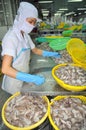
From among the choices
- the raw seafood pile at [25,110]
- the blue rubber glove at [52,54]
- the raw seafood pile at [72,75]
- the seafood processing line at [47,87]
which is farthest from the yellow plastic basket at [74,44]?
the raw seafood pile at [25,110]

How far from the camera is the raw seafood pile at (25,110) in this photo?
1.20 meters

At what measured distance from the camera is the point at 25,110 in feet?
4.16

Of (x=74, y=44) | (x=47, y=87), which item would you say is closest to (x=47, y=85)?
(x=47, y=87)

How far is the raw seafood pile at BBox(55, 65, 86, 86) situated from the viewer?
128 centimetres

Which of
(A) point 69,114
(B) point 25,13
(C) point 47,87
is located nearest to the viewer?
(A) point 69,114

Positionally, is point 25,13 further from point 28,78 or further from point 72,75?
point 72,75

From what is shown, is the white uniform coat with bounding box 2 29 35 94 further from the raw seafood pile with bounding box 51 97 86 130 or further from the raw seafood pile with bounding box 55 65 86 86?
the raw seafood pile with bounding box 51 97 86 130

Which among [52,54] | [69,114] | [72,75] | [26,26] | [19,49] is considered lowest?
[69,114]

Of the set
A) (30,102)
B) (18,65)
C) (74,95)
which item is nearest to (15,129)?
(30,102)

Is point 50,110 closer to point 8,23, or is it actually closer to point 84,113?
point 84,113

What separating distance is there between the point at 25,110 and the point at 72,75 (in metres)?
0.54

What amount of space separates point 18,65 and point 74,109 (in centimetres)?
80

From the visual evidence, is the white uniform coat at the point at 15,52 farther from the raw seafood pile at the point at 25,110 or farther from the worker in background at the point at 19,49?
the raw seafood pile at the point at 25,110

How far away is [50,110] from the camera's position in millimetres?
1238
